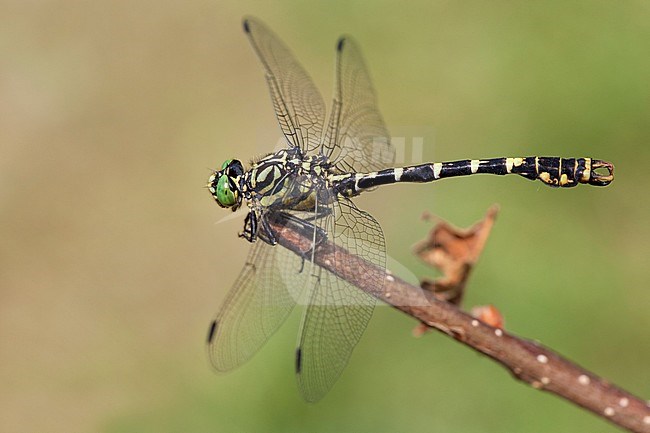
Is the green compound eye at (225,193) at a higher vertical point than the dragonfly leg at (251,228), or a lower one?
higher

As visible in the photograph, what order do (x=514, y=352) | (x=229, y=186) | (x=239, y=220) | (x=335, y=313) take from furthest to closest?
(x=239, y=220), (x=229, y=186), (x=335, y=313), (x=514, y=352)

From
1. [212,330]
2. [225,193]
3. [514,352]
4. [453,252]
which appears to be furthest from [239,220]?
[514,352]

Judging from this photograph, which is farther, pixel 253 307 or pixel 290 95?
pixel 290 95

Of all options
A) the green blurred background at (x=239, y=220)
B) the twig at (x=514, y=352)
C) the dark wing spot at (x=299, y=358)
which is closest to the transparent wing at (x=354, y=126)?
the green blurred background at (x=239, y=220)

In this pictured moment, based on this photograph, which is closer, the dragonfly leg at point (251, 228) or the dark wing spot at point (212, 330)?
the dragonfly leg at point (251, 228)

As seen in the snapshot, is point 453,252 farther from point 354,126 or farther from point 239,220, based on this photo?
point 239,220

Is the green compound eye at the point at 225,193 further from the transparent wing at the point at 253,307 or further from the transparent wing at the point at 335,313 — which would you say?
the transparent wing at the point at 335,313

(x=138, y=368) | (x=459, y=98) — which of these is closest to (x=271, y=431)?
(x=138, y=368)
